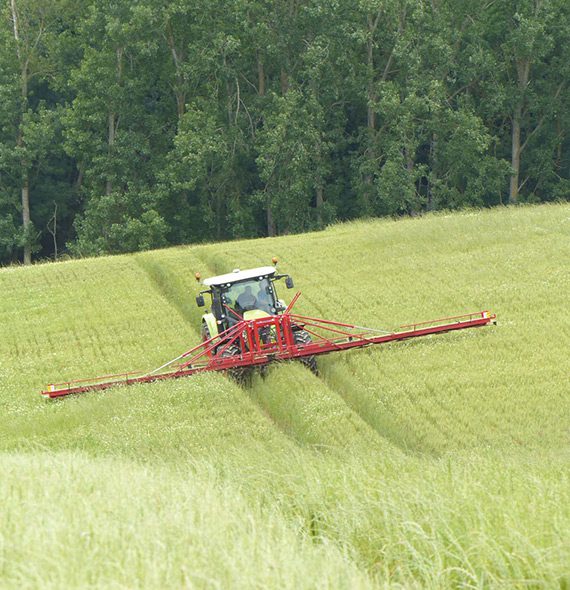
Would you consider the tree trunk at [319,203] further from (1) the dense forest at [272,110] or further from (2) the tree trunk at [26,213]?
(2) the tree trunk at [26,213]

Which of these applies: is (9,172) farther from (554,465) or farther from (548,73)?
(554,465)

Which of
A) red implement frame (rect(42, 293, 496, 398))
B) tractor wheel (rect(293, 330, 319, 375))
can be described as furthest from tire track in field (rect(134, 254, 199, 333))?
tractor wheel (rect(293, 330, 319, 375))

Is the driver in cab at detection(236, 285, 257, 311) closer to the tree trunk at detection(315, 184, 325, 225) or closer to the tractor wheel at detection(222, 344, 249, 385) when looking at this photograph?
the tractor wheel at detection(222, 344, 249, 385)

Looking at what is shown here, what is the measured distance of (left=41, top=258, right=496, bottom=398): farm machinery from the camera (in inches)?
831

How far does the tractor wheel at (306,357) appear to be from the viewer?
850 inches

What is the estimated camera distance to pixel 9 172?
55.1 meters

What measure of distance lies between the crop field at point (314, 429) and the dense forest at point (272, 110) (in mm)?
12423

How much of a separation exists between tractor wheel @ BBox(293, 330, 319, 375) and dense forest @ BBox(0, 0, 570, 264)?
28.0 metres

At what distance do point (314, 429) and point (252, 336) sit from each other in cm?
→ 355

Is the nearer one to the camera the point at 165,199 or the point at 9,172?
the point at 165,199

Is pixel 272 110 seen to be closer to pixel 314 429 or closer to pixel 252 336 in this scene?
pixel 252 336

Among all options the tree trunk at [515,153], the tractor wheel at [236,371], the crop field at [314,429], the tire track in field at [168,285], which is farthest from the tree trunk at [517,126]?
the tractor wheel at [236,371]

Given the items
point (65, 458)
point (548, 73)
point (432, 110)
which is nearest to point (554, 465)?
point (65, 458)

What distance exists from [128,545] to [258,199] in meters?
43.6
